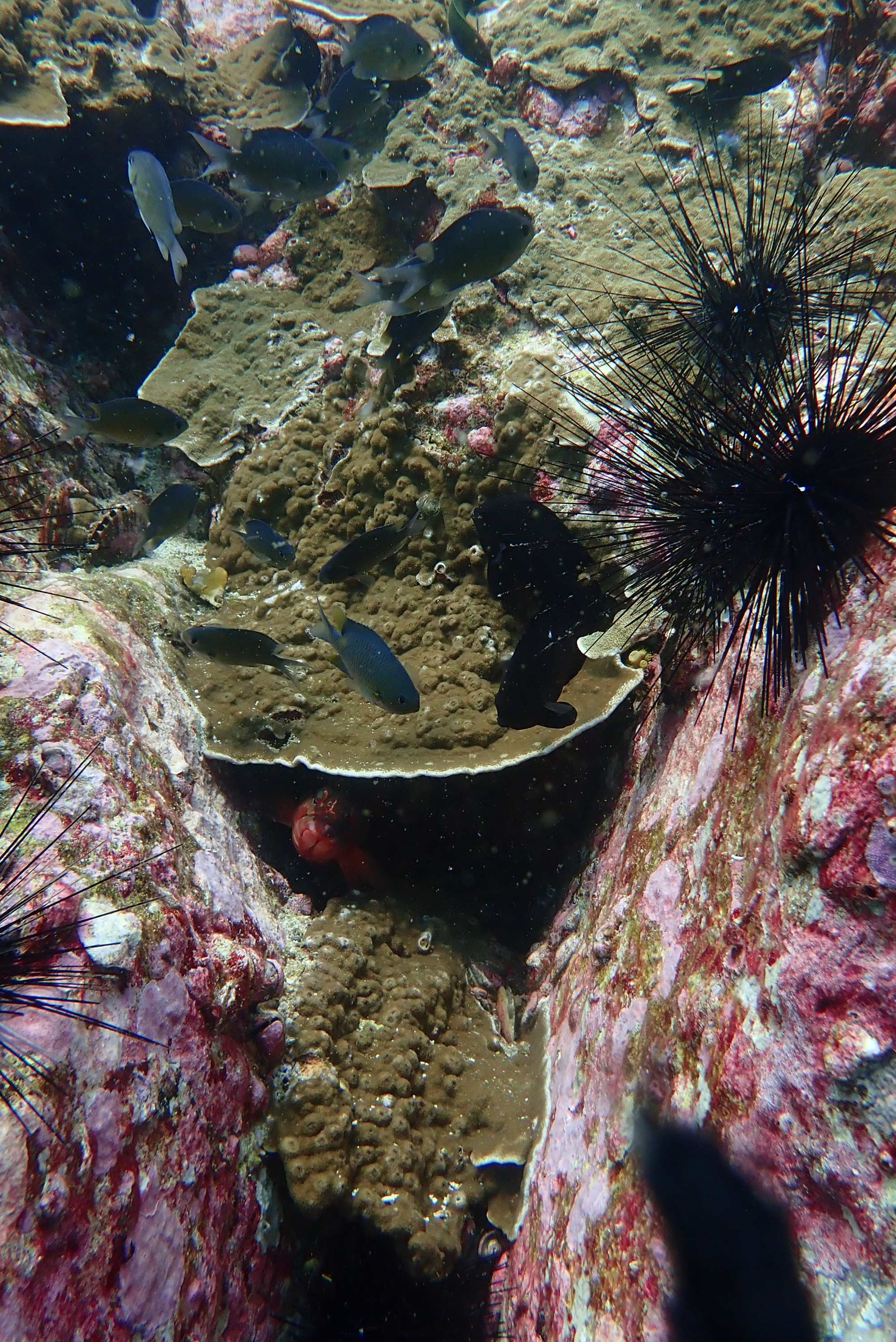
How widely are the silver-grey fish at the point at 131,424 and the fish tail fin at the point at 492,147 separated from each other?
3.05 metres

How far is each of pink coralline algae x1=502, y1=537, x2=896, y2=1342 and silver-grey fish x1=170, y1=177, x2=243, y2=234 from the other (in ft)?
15.7

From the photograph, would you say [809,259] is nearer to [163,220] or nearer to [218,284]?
[163,220]

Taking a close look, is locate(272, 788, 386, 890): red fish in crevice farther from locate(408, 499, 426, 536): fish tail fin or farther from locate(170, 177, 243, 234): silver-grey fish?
locate(170, 177, 243, 234): silver-grey fish

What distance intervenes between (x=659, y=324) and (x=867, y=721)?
3179mm

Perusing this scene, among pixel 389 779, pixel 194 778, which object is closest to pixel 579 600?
pixel 389 779

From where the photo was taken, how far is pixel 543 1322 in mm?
2346

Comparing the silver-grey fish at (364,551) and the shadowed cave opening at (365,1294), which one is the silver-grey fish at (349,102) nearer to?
the silver-grey fish at (364,551)

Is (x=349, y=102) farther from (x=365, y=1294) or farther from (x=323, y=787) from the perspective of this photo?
(x=365, y=1294)

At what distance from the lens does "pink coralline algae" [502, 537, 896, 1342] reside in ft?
4.32

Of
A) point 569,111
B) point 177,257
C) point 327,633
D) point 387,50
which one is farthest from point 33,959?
point 569,111

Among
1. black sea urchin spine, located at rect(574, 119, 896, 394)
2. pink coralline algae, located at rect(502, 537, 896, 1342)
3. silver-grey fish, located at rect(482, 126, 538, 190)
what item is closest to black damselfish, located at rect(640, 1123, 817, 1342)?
pink coralline algae, located at rect(502, 537, 896, 1342)

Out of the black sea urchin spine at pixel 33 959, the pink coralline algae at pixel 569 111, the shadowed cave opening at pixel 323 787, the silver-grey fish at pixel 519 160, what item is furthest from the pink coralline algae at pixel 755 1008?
the pink coralline algae at pixel 569 111

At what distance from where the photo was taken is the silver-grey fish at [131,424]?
369cm

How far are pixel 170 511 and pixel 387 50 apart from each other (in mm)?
4202
